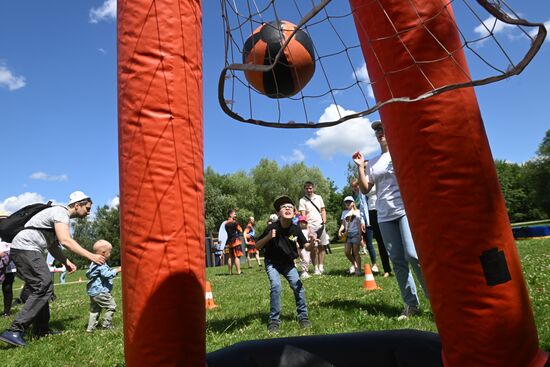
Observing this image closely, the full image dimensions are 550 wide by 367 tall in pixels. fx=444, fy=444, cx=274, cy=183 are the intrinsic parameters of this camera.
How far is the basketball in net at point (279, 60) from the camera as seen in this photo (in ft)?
8.75

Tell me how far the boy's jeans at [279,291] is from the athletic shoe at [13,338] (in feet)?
8.97

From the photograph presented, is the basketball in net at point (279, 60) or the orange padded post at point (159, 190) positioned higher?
the basketball in net at point (279, 60)

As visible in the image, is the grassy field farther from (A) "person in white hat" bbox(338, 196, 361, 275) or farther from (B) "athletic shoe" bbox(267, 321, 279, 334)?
(A) "person in white hat" bbox(338, 196, 361, 275)

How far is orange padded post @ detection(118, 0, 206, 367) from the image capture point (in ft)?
7.36

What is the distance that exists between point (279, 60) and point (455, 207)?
134 centimetres

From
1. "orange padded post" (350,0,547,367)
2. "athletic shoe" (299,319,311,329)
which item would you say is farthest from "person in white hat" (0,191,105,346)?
"orange padded post" (350,0,547,367)

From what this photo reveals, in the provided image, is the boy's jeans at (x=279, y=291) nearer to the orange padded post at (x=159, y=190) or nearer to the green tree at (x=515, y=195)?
the orange padded post at (x=159, y=190)

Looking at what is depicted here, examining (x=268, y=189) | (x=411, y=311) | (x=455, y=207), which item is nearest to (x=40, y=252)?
(x=411, y=311)

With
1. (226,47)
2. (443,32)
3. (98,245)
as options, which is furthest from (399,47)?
(98,245)

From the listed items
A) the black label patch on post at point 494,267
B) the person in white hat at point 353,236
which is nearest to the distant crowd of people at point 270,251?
the black label patch on post at point 494,267

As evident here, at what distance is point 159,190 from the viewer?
231 cm

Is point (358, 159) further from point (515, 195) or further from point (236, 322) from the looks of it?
point (515, 195)

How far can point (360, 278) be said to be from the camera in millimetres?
8055

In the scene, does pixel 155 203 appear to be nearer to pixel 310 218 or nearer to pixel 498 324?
pixel 498 324
